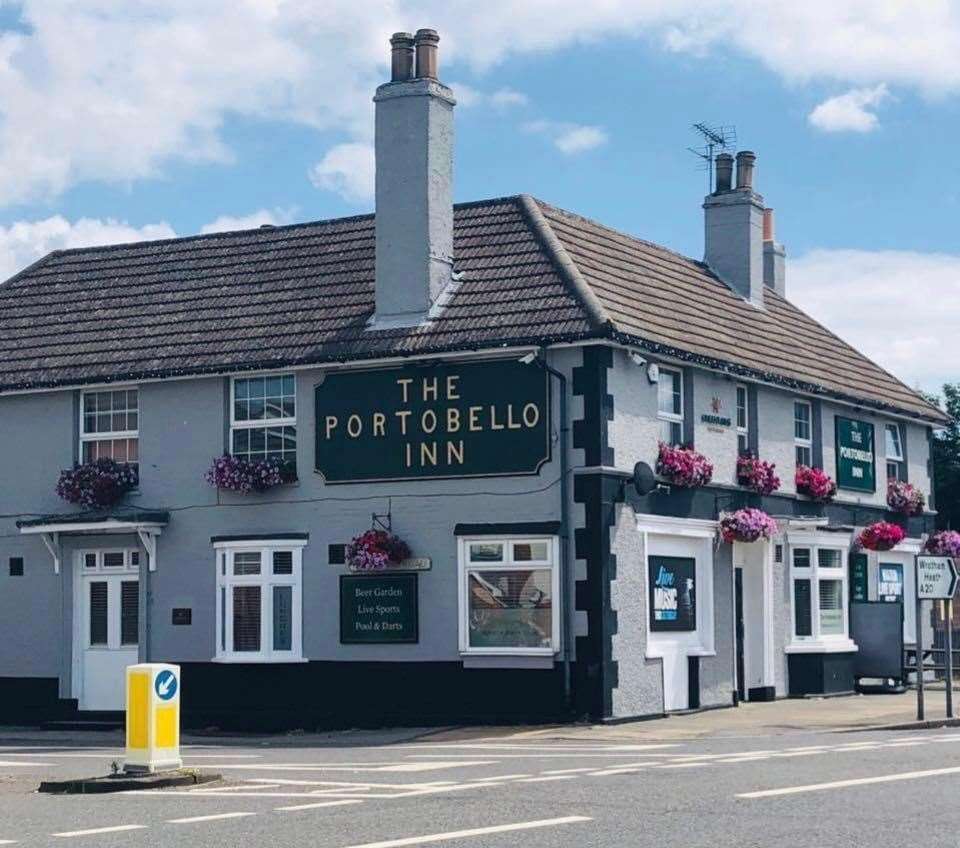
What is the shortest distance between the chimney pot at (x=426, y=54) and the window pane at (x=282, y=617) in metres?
7.95

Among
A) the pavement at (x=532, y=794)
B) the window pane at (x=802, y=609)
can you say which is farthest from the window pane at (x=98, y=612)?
the window pane at (x=802, y=609)

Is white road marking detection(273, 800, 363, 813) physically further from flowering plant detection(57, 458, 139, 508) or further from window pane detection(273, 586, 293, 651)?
flowering plant detection(57, 458, 139, 508)

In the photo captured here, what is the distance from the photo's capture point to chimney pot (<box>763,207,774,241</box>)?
38938 mm

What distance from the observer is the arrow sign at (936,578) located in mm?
24906

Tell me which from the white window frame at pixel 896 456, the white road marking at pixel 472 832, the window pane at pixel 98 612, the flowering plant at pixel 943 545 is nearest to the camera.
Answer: the white road marking at pixel 472 832

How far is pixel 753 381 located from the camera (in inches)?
1163

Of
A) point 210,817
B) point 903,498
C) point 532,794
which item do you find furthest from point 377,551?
point 903,498

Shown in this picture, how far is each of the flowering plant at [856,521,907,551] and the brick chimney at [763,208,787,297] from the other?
7252 millimetres

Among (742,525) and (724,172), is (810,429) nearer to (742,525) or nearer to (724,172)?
(742,525)

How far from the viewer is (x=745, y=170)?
34469mm

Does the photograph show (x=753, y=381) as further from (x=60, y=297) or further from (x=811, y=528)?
(x=60, y=297)

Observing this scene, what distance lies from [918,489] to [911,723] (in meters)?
12.3

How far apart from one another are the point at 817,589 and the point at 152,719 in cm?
1695

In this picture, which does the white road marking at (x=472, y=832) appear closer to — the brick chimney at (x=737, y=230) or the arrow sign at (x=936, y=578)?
the arrow sign at (x=936, y=578)
